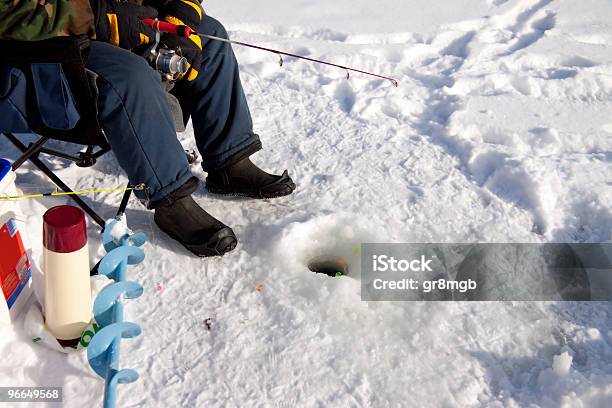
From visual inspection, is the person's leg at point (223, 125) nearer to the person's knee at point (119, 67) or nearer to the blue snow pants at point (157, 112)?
the blue snow pants at point (157, 112)

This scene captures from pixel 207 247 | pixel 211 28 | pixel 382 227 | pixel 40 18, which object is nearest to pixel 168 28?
pixel 211 28

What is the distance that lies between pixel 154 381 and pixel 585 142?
2928 mm

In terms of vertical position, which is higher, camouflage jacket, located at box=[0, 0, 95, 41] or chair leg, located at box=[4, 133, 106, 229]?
camouflage jacket, located at box=[0, 0, 95, 41]

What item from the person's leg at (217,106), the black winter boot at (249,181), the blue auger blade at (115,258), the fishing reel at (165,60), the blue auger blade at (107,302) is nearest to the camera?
the blue auger blade at (107,302)

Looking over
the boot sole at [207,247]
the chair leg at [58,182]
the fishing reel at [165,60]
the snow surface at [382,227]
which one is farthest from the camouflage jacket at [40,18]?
the boot sole at [207,247]

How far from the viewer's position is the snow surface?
2.13 metres

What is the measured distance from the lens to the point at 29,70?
222 cm

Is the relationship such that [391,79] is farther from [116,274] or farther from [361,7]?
[116,274]

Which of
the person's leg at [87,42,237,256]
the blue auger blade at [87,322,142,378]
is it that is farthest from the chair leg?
the blue auger blade at [87,322,142,378]

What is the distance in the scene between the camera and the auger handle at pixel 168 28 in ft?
8.63

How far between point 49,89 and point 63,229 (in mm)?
681

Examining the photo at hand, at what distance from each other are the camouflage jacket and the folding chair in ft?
0.14

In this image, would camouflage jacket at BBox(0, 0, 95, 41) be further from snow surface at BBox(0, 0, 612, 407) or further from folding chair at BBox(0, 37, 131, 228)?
snow surface at BBox(0, 0, 612, 407)

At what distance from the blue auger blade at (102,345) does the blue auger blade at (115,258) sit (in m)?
0.33
